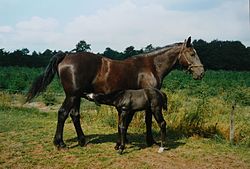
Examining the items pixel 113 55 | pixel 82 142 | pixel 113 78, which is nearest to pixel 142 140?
pixel 82 142

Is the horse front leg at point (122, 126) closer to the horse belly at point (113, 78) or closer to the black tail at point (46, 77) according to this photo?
the horse belly at point (113, 78)

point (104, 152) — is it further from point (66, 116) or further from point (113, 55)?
point (113, 55)

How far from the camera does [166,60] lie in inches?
315

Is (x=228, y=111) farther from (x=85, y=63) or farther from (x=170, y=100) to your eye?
(x=85, y=63)

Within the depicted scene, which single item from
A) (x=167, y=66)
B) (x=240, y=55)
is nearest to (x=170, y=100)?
(x=167, y=66)

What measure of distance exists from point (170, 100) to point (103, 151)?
4108 millimetres

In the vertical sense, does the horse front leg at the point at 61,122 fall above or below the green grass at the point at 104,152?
above

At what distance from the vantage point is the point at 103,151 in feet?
24.6

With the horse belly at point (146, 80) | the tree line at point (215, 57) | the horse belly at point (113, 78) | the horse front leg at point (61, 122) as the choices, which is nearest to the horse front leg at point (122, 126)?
the horse belly at point (113, 78)

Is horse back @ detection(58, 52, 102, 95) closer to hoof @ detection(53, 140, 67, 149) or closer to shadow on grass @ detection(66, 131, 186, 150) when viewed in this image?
hoof @ detection(53, 140, 67, 149)

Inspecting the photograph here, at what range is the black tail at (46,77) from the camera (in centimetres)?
740

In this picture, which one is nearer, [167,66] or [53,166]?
[53,166]

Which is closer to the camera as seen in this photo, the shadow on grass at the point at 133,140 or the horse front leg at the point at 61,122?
the horse front leg at the point at 61,122

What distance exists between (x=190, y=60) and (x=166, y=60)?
21.4 inches
